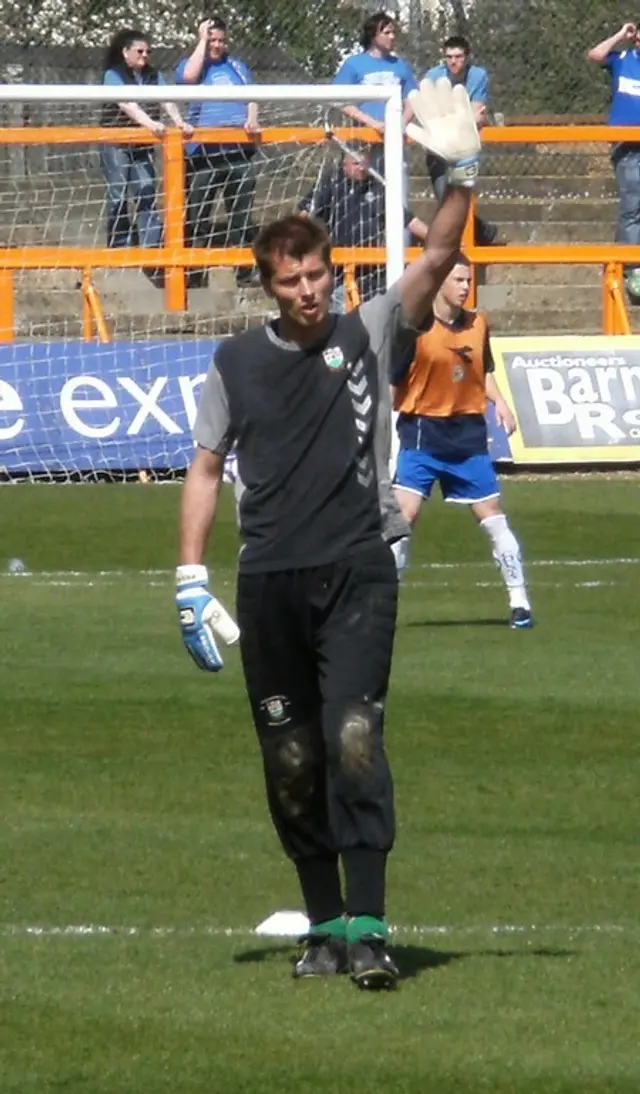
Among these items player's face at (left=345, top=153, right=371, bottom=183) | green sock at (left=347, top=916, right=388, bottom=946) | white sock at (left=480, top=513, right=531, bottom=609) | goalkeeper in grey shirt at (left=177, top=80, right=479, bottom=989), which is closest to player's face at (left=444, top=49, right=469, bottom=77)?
player's face at (left=345, top=153, right=371, bottom=183)

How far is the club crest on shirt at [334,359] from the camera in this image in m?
6.67

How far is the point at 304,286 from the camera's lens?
660cm

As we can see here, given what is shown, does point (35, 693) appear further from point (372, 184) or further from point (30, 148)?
point (30, 148)

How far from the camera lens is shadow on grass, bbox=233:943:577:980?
6.88 m

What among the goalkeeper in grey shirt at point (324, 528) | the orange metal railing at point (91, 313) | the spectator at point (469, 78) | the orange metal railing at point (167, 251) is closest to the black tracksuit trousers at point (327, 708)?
the goalkeeper in grey shirt at point (324, 528)

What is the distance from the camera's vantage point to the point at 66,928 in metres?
7.29

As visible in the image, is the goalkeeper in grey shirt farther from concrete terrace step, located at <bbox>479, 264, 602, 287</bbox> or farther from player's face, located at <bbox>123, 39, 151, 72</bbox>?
concrete terrace step, located at <bbox>479, 264, 602, 287</bbox>

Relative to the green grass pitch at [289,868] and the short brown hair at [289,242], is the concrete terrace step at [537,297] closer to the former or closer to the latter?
the green grass pitch at [289,868]

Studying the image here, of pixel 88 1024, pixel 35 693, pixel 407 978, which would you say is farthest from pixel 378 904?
pixel 35 693

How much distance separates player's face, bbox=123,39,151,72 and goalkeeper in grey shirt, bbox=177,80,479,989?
15.6 m

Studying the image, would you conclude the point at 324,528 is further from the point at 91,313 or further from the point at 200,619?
the point at 91,313

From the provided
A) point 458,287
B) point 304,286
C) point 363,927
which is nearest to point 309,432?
point 304,286

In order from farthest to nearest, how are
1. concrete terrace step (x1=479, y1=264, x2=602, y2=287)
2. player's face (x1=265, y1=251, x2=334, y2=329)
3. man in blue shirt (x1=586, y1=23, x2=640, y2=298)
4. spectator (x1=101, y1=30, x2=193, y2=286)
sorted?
concrete terrace step (x1=479, y1=264, x2=602, y2=287), man in blue shirt (x1=586, y1=23, x2=640, y2=298), spectator (x1=101, y1=30, x2=193, y2=286), player's face (x1=265, y1=251, x2=334, y2=329)

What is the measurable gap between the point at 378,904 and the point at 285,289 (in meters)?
1.59
